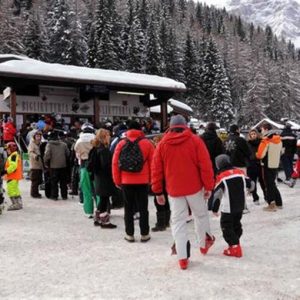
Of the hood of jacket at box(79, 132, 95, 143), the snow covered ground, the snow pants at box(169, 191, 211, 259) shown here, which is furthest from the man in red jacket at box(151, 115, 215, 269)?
the hood of jacket at box(79, 132, 95, 143)

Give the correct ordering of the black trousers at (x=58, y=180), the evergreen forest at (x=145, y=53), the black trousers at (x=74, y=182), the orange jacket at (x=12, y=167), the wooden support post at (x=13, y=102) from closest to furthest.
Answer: the orange jacket at (x=12, y=167)
the black trousers at (x=58, y=180)
the black trousers at (x=74, y=182)
the wooden support post at (x=13, y=102)
the evergreen forest at (x=145, y=53)

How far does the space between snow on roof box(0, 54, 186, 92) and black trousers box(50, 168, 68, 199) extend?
5601 millimetres

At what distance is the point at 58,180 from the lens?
10.5 metres

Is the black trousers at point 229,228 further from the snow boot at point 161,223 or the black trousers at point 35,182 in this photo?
the black trousers at point 35,182

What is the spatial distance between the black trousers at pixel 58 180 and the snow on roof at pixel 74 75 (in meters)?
5.60

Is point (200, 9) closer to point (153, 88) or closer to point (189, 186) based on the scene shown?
point (153, 88)

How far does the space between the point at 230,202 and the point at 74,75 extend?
448 inches

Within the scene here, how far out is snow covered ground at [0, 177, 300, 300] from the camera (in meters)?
4.37

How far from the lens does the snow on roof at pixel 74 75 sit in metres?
14.9

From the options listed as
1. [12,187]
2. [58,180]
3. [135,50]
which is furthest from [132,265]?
[135,50]

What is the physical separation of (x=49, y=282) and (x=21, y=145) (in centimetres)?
1100

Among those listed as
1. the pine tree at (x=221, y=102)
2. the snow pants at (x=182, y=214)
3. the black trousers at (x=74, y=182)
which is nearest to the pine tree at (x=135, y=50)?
the pine tree at (x=221, y=102)

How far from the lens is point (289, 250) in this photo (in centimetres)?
592

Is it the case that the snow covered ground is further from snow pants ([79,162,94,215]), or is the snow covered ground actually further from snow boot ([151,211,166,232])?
snow pants ([79,162,94,215])
